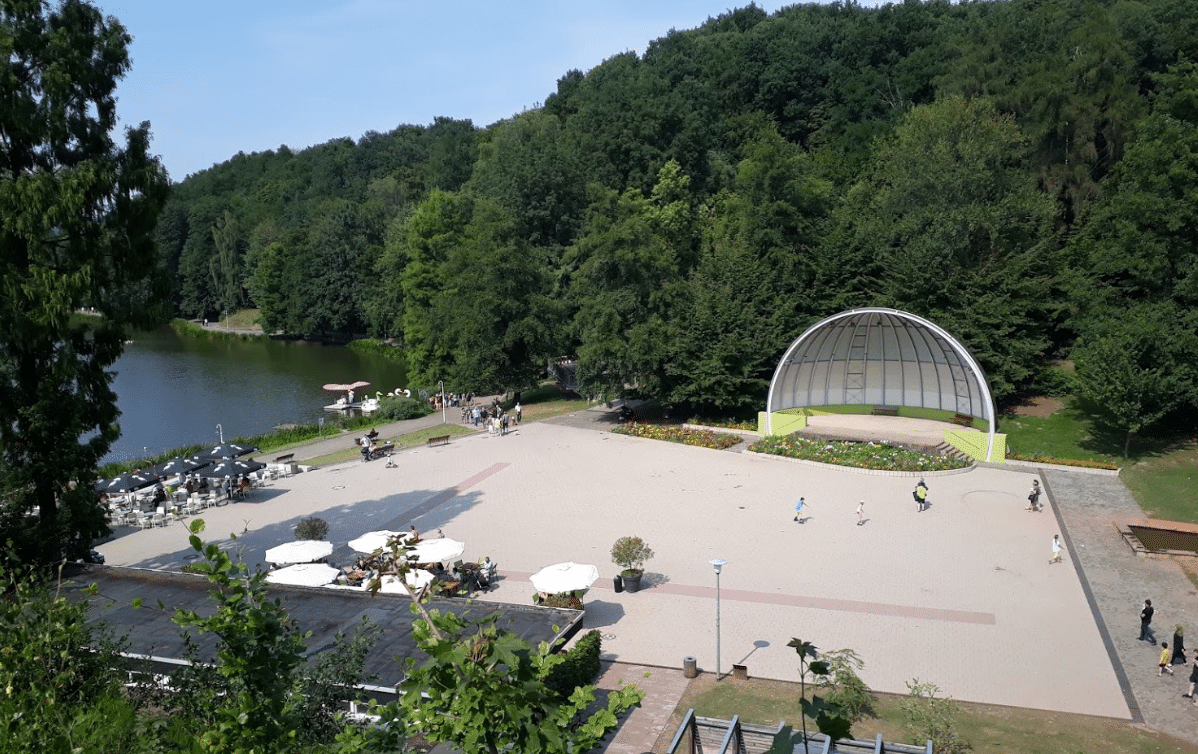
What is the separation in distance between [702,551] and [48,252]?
1569cm

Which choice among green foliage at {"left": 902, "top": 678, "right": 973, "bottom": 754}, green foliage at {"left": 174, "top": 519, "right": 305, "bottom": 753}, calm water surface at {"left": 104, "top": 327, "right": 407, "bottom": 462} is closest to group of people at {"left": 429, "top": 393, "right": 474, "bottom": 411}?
calm water surface at {"left": 104, "top": 327, "right": 407, "bottom": 462}

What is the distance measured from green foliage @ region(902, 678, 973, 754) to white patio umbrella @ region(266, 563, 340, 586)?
11468mm

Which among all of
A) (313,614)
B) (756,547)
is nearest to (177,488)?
(313,614)

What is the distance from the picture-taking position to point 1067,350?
3897 centimetres

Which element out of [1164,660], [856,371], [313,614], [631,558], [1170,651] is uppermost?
[856,371]

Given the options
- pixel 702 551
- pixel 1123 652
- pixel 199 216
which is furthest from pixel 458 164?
pixel 1123 652

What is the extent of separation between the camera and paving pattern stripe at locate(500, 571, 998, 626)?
18.2 meters

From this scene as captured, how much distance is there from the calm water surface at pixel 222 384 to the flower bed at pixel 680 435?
18894 millimetres

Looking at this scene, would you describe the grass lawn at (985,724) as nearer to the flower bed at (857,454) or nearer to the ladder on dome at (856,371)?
the flower bed at (857,454)

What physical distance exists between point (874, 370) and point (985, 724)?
81.4 ft

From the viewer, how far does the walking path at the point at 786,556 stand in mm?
16094

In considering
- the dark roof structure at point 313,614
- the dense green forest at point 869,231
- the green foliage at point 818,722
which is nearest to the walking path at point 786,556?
the dark roof structure at point 313,614

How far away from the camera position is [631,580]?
19.7m

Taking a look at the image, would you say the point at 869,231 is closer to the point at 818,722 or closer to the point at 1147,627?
the point at 1147,627
